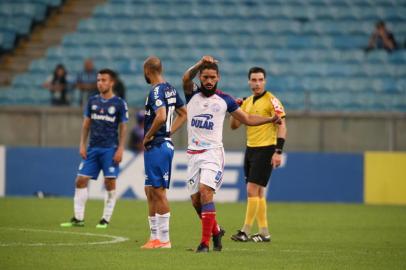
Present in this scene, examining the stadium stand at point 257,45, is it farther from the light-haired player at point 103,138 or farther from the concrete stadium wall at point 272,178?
the light-haired player at point 103,138

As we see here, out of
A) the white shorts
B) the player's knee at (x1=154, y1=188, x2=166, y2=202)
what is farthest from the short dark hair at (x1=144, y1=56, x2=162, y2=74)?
the player's knee at (x1=154, y1=188, x2=166, y2=202)

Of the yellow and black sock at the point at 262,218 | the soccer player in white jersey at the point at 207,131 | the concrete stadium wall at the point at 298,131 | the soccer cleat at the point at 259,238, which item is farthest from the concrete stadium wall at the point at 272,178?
the soccer player in white jersey at the point at 207,131

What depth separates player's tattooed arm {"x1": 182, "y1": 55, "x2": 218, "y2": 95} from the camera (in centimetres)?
1099

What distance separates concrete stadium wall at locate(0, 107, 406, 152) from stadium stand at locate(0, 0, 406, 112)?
154cm

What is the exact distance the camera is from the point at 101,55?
25.7 metres

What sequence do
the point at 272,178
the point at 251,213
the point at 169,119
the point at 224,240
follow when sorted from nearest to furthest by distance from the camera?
the point at 169,119 → the point at 224,240 → the point at 251,213 → the point at 272,178

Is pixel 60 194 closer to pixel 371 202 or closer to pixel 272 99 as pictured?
pixel 371 202

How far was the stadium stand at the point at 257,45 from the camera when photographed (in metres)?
24.7

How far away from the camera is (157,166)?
1141 cm

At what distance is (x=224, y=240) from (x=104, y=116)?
3.30 meters

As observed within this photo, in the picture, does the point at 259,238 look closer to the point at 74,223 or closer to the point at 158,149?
the point at 158,149

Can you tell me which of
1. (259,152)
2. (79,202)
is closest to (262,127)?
(259,152)

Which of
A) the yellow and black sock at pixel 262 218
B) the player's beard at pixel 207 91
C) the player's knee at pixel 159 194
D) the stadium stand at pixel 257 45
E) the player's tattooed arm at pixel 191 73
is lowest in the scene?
the yellow and black sock at pixel 262 218

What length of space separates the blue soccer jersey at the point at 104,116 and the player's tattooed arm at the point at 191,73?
4.01 meters
